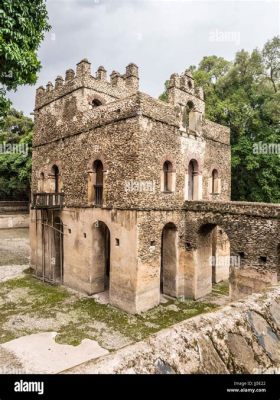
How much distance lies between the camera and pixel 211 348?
1.97 m

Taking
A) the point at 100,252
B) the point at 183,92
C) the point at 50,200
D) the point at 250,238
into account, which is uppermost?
the point at 183,92

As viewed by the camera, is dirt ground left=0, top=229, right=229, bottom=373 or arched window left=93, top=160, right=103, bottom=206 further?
arched window left=93, top=160, right=103, bottom=206

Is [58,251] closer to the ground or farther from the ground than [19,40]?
closer to the ground

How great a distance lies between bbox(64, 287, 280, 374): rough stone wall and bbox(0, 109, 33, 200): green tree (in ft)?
104

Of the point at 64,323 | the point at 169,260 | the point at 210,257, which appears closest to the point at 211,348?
the point at 64,323

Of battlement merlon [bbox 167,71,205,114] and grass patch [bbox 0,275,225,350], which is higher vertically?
battlement merlon [bbox 167,71,205,114]

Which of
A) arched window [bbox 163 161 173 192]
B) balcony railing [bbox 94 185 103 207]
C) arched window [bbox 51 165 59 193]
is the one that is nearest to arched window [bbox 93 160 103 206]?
balcony railing [bbox 94 185 103 207]

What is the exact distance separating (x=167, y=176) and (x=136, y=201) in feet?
8.99

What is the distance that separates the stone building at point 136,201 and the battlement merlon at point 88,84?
0.06 metres

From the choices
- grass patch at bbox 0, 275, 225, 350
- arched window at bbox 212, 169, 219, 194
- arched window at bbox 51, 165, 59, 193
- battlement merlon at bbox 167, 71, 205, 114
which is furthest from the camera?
arched window at bbox 212, 169, 219, 194

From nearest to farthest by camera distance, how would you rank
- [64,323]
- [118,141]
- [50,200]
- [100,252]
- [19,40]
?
[19,40] < [64,323] < [118,141] < [100,252] < [50,200]

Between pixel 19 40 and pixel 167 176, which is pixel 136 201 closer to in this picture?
pixel 167 176

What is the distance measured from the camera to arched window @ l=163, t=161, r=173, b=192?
1367 centimetres

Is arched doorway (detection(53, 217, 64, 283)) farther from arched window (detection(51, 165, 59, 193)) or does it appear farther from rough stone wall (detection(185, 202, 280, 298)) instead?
rough stone wall (detection(185, 202, 280, 298))
